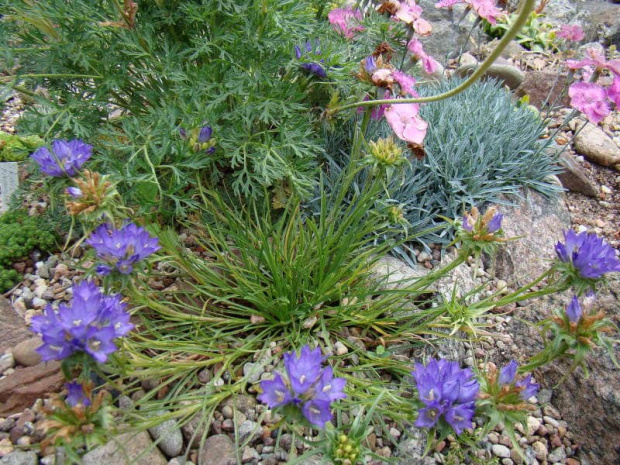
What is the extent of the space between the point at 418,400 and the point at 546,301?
123 centimetres

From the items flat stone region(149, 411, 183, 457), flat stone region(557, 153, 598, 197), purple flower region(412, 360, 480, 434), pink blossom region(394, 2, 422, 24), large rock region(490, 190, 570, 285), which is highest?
pink blossom region(394, 2, 422, 24)

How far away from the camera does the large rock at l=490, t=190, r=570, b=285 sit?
2486mm

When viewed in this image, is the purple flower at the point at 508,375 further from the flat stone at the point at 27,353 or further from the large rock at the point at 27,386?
the flat stone at the point at 27,353

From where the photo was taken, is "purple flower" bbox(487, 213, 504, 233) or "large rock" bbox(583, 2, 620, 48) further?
"large rock" bbox(583, 2, 620, 48)

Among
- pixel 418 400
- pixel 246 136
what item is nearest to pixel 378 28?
pixel 246 136

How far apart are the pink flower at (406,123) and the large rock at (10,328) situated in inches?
63.1

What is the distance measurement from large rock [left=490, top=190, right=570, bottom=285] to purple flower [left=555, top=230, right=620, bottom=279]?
3.14 feet

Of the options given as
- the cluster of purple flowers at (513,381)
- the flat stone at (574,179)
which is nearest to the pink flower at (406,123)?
the cluster of purple flowers at (513,381)

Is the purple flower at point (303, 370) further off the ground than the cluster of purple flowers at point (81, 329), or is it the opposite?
the purple flower at point (303, 370)

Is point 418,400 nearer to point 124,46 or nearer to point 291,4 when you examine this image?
point 291,4

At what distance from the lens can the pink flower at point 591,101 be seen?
7.49 ft

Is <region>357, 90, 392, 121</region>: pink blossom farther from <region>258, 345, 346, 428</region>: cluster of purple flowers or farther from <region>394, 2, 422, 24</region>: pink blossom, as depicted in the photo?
<region>258, 345, 346, 428</region>: cluster of purple flowers

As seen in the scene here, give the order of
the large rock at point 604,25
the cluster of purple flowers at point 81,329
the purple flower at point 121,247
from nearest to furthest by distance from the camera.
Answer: the cluster of purple flowers at point 81,329, the purple flower at point 121,247, the large rock at point 604,25

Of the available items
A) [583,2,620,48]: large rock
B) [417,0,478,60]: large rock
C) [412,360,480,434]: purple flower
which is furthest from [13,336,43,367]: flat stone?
[583,2,620,48]: large rock
